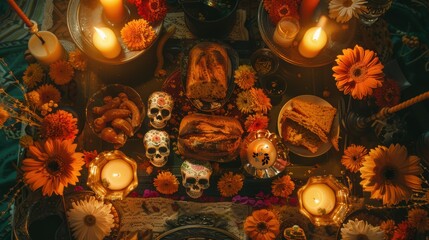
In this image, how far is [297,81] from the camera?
1678 mm

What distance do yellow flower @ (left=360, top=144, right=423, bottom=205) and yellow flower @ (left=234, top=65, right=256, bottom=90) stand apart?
606 millimetres

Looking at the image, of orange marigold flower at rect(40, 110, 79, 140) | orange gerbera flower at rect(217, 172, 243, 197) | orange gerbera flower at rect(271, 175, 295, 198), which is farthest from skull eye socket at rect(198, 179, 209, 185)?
orange marigold flower at rect(40, 110, 79, 140)

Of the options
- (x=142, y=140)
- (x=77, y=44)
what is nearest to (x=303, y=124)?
(x=142, y=140)

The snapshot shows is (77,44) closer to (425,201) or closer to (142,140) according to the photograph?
(142,140)

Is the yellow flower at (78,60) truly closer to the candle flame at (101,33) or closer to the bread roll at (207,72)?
the candle flame at (101,33)

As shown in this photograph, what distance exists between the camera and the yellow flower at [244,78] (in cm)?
160

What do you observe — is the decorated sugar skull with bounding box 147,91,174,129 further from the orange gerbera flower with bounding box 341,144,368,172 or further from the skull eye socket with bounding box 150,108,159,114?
the orange gerbera flower with bounding box 341,144,368,172

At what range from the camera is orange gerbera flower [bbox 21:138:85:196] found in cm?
124

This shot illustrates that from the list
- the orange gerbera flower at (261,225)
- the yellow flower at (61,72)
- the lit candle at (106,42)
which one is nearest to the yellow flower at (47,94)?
the yellow flower at (61,72)

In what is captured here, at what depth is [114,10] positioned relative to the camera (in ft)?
5.09

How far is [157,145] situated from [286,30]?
0.75 m

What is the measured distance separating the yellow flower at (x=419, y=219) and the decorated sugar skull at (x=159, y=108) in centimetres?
110

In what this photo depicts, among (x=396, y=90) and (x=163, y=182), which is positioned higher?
(x=396, y=90)

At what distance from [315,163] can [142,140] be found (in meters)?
0.80
